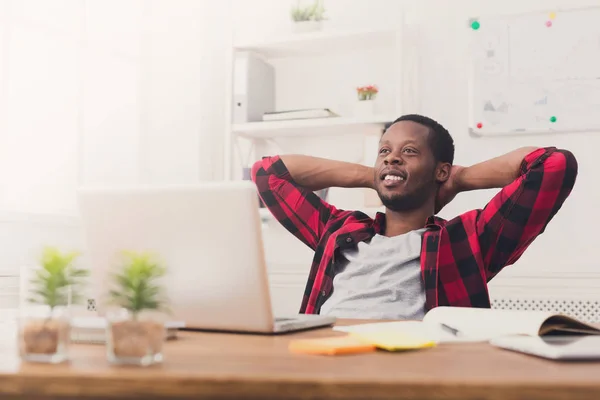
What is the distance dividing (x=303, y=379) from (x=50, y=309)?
283 millimetres

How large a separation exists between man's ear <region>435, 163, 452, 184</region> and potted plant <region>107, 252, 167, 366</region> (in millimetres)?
1371

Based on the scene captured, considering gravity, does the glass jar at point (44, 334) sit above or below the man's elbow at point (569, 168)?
below

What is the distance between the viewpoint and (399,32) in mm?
2955

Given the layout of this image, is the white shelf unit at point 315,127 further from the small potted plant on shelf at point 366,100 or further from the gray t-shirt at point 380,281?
the gray t-shirt at point 380,281

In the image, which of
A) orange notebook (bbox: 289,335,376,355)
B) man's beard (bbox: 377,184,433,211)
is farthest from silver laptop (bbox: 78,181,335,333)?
man's beard (bbox: 377,184,433,211)

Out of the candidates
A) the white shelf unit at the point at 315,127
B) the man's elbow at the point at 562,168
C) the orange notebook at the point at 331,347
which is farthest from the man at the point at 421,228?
the white shelf unit at the point at 315,127

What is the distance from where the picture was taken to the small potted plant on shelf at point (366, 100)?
301 centimetres

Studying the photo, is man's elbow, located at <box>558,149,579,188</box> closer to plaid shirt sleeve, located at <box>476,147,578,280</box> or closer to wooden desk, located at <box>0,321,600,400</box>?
plaid shirt sleeve, located at <box>476,147,578,280</box>

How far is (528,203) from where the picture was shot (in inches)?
68.0

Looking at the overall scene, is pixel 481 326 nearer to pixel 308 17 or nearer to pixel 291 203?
pixel 291 203

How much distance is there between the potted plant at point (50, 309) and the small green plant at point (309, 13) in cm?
264

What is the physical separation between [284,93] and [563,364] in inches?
107

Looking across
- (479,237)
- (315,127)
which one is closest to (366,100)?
(315,127)

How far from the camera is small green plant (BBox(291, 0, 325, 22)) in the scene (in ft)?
10.4
